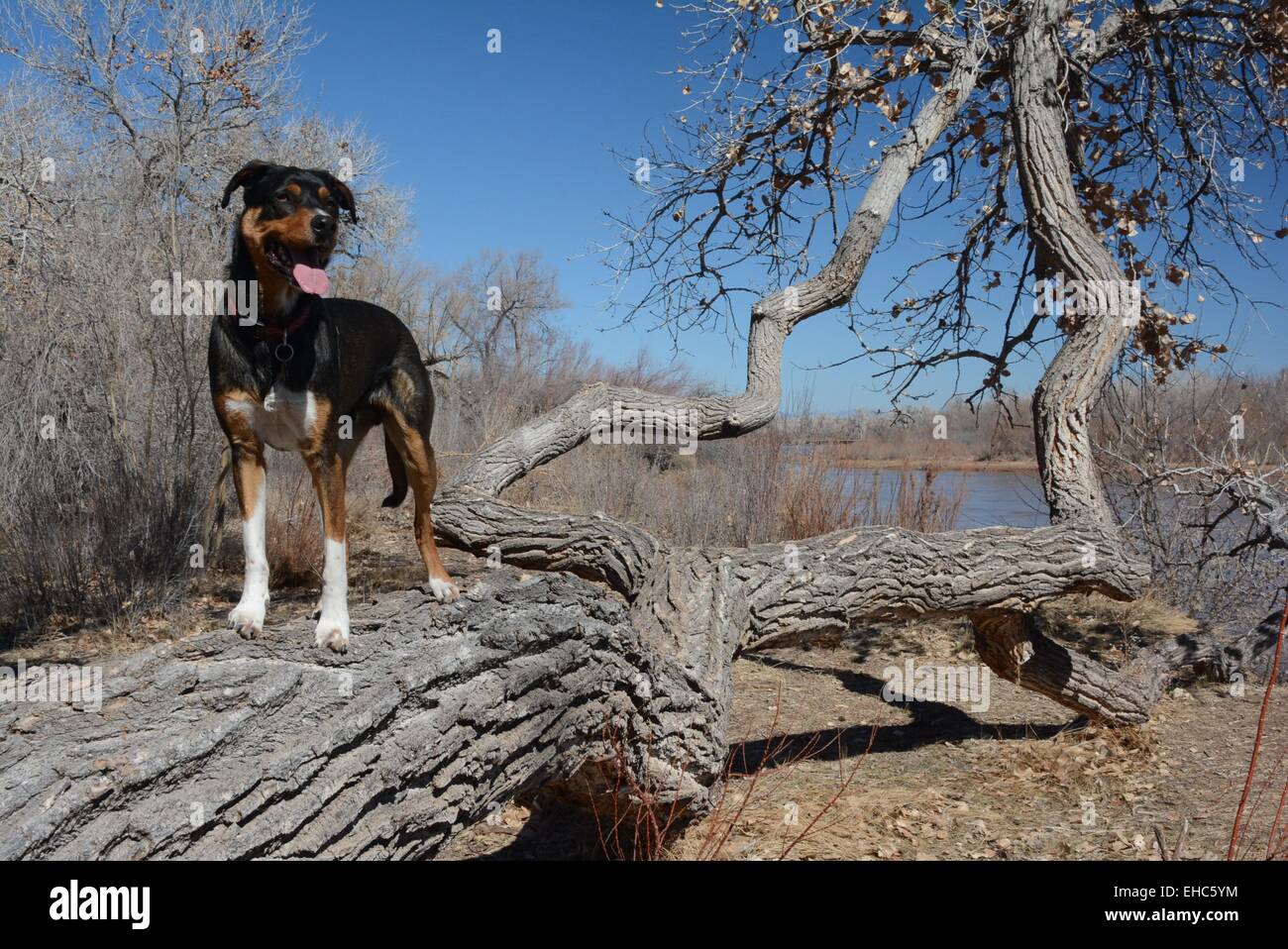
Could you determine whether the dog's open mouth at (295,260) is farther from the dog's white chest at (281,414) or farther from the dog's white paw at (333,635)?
the dog's white paw at (333,635)

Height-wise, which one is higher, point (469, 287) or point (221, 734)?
point (469, 287)

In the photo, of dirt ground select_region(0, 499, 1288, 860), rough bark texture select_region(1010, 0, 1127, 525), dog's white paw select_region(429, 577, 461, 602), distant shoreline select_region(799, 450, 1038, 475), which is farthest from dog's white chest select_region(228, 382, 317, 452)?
distant shoreline select_region(799, 450, 1038, 475)

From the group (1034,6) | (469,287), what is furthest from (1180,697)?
(469,287)

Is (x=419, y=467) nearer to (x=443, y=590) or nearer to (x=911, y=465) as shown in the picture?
(x=443, y=590)

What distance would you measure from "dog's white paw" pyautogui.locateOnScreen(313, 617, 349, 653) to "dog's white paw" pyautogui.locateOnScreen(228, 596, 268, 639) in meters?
0.18

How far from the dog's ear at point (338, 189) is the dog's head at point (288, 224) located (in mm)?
11

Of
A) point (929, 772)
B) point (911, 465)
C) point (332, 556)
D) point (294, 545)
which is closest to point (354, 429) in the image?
point (332, 556)

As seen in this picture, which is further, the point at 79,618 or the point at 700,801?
the point at 79,618

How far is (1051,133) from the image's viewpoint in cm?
583

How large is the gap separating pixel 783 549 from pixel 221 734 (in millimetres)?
3031

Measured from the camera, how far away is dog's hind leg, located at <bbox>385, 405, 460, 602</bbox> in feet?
10.7

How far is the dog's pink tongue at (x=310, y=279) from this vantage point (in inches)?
97.6

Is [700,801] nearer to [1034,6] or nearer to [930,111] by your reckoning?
[930,111]

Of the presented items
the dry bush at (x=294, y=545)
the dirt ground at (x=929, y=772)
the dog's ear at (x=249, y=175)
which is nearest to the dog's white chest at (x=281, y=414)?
the dog's ear at (x=249, y=175)
